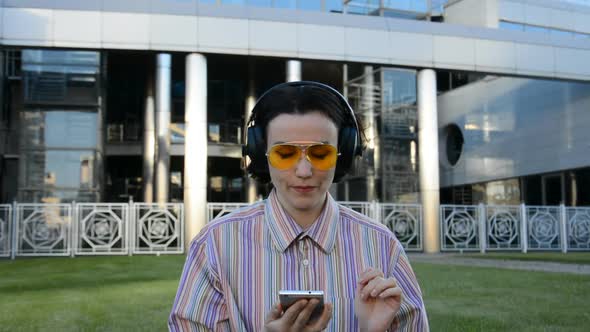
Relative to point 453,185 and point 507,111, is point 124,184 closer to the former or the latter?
point 453,185

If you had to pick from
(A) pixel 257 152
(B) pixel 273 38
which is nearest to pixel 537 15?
(B) pixel 273 38

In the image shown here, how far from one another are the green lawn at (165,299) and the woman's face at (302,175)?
372cm

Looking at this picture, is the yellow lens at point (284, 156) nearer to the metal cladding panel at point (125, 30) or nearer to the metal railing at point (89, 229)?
the metal railing at point (89, 229)

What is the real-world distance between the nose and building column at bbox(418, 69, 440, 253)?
56.0 feet

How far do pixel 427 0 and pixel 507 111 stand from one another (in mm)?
6147

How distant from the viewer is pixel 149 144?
25453 millimetres

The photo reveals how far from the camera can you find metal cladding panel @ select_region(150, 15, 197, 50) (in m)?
16.8

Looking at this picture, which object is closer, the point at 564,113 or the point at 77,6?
the point at 77,6

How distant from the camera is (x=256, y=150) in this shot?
85.1 inches

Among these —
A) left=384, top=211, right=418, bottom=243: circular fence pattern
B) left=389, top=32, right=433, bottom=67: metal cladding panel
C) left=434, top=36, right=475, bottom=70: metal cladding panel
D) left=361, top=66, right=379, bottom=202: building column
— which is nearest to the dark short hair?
left=384, top=211, right=418, bottom=243: circular fence pattern

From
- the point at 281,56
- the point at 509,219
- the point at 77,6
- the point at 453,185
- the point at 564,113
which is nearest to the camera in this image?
the point at 77,6

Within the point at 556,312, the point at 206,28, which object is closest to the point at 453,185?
the point at 206,28

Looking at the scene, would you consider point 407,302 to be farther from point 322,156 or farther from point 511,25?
point 511,25

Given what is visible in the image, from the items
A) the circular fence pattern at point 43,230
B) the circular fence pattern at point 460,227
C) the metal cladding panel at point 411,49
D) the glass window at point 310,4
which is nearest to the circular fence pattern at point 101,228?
the circular fence pattern at point 43,230
